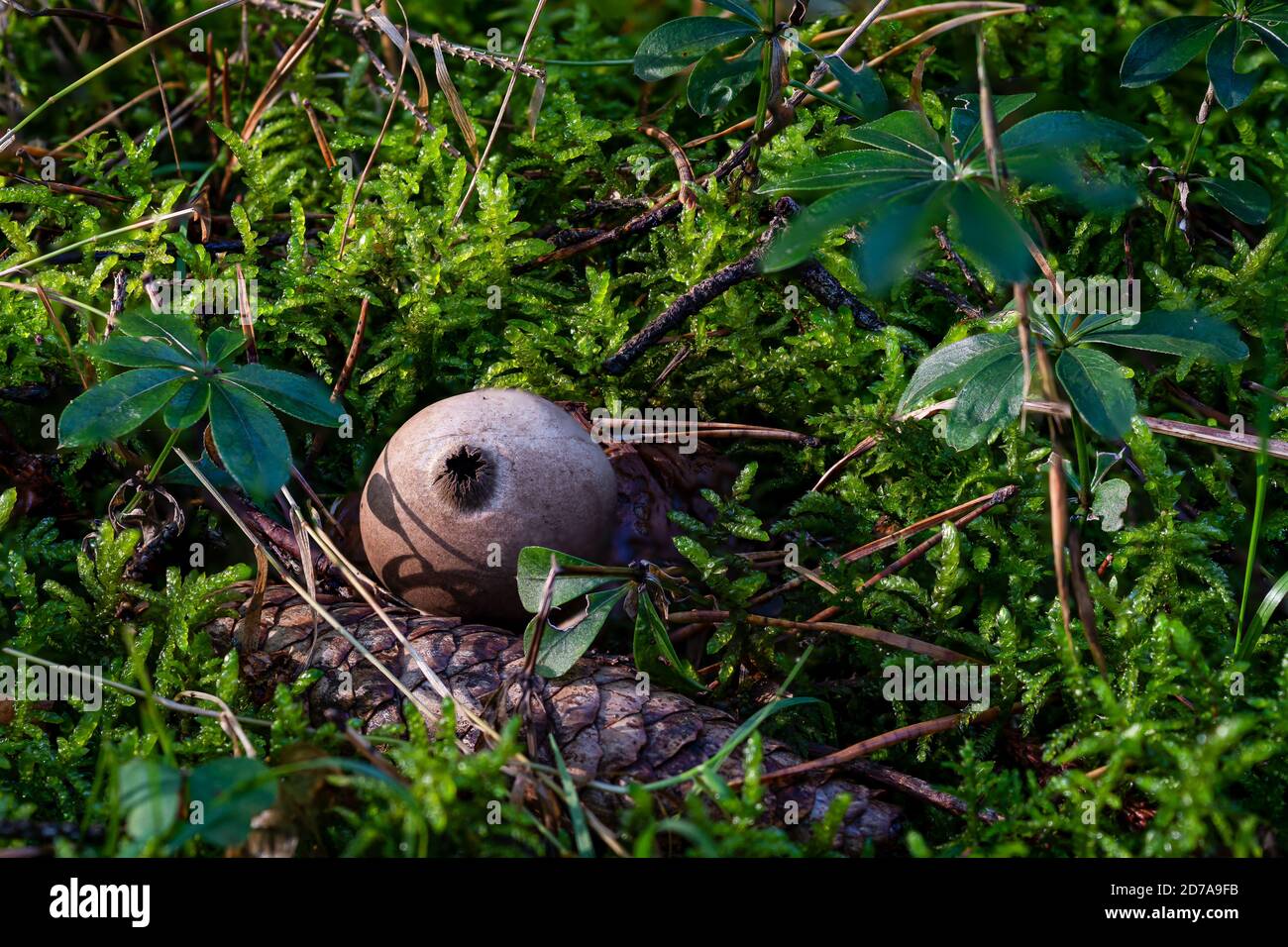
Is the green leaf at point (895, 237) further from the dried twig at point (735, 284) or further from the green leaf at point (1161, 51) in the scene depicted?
the green leaf at point (1161, 51)

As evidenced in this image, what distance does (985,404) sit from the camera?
2254 mm

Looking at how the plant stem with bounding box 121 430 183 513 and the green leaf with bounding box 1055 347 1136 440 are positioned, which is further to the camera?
the plant stem with bounding box 121 430 183 513

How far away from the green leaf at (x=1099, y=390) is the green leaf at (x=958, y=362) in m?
0.14

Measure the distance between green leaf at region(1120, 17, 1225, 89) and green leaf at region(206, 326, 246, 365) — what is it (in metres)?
2.56

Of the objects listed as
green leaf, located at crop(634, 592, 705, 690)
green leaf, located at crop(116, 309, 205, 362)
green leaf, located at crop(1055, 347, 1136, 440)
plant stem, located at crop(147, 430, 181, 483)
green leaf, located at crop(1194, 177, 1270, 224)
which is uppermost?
green leaf, located at crop(1194, 177, 1270, 224)

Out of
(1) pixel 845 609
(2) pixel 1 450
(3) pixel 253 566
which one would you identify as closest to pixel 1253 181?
(1) pixel 845 609

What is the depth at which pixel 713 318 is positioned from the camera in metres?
3.28

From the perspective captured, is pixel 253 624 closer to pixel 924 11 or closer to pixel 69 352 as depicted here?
pixel 69 352

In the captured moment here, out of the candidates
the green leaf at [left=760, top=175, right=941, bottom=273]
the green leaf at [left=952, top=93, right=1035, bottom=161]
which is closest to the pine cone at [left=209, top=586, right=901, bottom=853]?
the green leaf at [left=760, top=175, right=941, bottom=273]

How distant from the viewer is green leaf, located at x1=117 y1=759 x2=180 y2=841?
1.62m

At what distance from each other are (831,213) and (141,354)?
5.49 feet

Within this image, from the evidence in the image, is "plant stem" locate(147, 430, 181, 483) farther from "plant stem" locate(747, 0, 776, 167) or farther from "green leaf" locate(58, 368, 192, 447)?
"plant stem" locate(747, 0, 776, 167)
